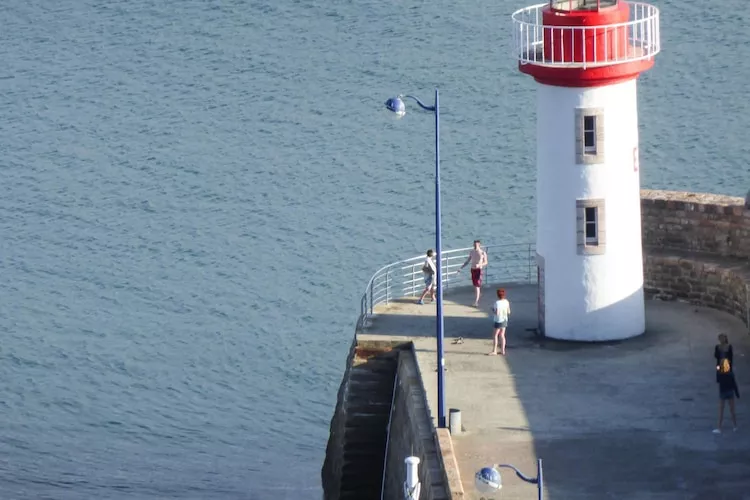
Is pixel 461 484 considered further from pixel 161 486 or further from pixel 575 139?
pixel 161 486

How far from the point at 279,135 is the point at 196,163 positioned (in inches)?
127

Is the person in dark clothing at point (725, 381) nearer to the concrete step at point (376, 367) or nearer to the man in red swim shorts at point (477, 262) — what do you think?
the concrete step at point (376, 367)

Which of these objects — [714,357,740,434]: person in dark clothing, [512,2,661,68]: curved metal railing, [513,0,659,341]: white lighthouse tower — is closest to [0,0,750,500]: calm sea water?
[513,0,659,341]: white lighthouse tower

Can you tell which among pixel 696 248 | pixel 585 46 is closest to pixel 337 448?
pixel 696 248

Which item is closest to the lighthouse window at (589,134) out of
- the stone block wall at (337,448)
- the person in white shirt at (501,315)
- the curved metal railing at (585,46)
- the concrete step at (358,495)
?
the curved metal railing at (585,46)

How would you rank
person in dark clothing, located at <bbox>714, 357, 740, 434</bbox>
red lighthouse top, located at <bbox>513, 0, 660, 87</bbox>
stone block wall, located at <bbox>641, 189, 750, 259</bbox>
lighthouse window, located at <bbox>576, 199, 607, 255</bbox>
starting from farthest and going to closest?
stone block wall, located at <bbox>641, 189, 750, 259</bbox> → lighthouse window, located at <bbox>576, 199, 607, 255</bbox> → red lighthouse top, located at <bbox>513, 0, 660, 87</bbox> → person in dark clothing, located at <bbox>714, 357, 740, 434</bbox>

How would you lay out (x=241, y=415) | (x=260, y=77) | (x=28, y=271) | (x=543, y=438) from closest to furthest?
(x=543, y=438), (x=241, y=415), (x=28, y=271), (x=260, y=77)

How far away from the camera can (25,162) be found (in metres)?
57.9

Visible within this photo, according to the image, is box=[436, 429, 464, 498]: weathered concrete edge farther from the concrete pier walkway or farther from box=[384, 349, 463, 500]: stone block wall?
the concrete pier walkway

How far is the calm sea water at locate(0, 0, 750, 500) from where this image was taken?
4281 cm

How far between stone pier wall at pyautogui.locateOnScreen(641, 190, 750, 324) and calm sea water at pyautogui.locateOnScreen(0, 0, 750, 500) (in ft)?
29.6

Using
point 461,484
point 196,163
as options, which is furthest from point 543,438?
point 196,163

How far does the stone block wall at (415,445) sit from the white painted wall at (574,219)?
3.07 metres

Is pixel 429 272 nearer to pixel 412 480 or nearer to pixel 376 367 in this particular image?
pixel 376 367
